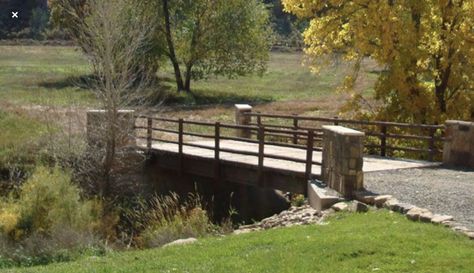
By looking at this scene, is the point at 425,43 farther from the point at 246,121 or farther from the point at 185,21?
the point at 185,21

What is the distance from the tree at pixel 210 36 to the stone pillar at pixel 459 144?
106 ft

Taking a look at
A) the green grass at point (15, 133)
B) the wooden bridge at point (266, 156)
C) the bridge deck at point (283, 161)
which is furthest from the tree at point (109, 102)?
the green grass at point (15, 133)

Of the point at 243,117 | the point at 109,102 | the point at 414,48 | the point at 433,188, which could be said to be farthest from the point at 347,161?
the point at 243,117

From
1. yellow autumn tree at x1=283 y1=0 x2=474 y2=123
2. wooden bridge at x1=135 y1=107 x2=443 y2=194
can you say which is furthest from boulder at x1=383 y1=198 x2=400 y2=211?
yellow autumn tree at x1=283 y1=0 x2=474 y2=123

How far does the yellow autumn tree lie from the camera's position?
22750mm

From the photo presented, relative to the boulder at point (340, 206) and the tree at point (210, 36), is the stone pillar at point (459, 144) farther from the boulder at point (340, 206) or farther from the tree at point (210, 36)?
the tree at point (210, 36)

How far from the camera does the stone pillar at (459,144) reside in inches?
729

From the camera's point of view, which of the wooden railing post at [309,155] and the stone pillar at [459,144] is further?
the stone pillar at [459,144]

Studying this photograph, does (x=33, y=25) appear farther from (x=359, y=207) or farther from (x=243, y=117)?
(x=359, y=207)

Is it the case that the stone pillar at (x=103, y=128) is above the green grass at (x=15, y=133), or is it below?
above

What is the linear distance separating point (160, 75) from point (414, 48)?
4120 cm

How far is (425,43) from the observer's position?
23.0 m

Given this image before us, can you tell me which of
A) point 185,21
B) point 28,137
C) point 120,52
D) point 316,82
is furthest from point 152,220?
point 316,82

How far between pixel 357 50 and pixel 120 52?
7203 mm
